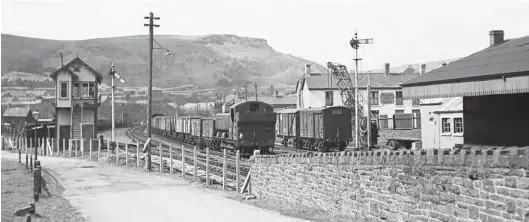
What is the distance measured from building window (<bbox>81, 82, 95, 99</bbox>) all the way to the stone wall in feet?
112

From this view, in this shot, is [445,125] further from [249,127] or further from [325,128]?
[249,127]

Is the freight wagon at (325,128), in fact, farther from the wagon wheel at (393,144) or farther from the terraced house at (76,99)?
the terraced house at (76,99)

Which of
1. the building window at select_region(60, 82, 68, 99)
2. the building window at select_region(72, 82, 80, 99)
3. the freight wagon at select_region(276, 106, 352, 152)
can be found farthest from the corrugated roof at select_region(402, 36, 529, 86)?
Answer: the building window at select_region(60, 82, 68, 99)

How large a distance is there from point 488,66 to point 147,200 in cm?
999

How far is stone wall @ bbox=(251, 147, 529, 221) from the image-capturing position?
636 cm

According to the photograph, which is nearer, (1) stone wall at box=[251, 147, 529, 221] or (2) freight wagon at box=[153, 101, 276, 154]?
(1) stone wall at box=[251, 147, 529, 221]

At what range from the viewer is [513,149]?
20.3 feet

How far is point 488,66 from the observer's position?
11156 millimetres

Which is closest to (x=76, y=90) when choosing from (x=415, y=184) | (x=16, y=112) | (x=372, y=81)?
(x=16, y=112)

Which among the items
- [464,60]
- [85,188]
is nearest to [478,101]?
[464,60]

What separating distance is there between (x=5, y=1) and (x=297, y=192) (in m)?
8.37

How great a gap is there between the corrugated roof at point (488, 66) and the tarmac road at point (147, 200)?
16.6ft

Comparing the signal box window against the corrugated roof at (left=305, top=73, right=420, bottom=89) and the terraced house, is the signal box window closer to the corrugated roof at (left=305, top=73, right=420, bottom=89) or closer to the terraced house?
the terraced house

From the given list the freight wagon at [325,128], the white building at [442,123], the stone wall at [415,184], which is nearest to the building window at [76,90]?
the freight wagon at [325,128]
